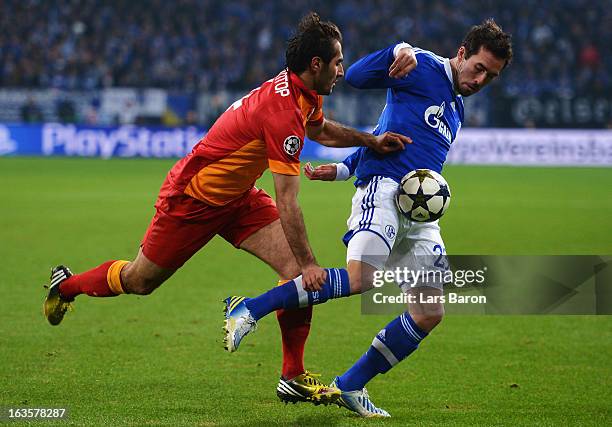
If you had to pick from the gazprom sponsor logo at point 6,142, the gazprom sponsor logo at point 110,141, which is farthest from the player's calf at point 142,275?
the gazprom sponsor logo at point 6,142

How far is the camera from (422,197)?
17.5 feet

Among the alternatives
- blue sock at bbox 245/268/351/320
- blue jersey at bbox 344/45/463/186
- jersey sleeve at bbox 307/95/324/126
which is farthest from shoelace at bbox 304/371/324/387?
jersey sleeve at bbox 307/95/324/126

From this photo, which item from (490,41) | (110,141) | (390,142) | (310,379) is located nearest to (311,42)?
(390,142)

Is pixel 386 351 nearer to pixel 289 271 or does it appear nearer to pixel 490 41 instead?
pixel 289 271

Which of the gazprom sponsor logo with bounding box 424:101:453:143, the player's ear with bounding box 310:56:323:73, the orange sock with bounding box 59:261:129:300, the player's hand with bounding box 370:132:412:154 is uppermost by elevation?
the player's ear with bounding box 310:56:323:73

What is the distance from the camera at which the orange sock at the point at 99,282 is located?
603 cm

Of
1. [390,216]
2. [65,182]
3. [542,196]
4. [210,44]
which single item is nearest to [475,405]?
[390,216]

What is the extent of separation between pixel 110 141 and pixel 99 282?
70.2 ft

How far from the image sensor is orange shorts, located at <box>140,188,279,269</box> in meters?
5.69

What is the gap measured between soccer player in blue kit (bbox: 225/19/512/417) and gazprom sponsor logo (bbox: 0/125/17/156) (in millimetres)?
22482

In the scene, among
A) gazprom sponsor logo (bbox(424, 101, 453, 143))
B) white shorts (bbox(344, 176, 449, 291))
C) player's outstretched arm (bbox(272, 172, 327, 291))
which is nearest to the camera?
player's outstretched arm (bbox(272, 172, 327, 291))

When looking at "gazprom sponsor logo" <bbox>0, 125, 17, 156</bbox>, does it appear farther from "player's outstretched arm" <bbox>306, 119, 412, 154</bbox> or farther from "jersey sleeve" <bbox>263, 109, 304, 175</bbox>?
"jersey sleeve" <bbox>263, 109, 304, 175</bbox>

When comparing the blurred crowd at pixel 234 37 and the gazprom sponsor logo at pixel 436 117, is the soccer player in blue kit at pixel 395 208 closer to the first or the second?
the gazprom sponsor logo at pixel 436 117

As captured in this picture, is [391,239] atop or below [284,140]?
below
